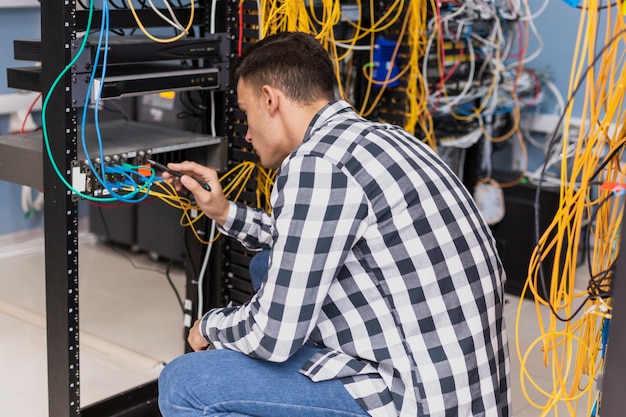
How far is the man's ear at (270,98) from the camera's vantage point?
179 centimetres

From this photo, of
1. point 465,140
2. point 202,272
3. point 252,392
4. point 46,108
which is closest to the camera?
point 252,392

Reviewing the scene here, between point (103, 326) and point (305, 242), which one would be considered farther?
point (103, 326)

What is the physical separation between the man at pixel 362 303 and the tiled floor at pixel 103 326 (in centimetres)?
102

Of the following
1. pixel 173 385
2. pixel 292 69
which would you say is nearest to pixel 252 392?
pixel 173 385

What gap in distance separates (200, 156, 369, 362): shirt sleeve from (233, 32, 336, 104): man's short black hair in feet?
0.84

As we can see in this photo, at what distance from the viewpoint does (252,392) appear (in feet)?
5.47

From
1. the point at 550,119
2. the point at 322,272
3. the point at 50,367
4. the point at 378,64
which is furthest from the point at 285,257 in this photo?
the point at 550,119

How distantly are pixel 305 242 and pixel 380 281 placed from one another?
0.18 metres

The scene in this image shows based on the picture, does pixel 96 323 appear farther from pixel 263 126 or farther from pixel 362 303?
pixel 362 303

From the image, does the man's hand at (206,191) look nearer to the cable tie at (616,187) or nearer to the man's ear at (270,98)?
the man's ear at (270,98)

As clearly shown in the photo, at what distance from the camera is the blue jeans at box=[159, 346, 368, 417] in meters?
1.66

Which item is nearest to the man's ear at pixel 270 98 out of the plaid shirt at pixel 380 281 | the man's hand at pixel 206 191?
the plaid shirt at pixel 380 281

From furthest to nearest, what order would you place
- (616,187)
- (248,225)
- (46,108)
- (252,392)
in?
(248,225), (46,108), (252,392), (616,187)

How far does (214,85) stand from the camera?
7.93 ft
